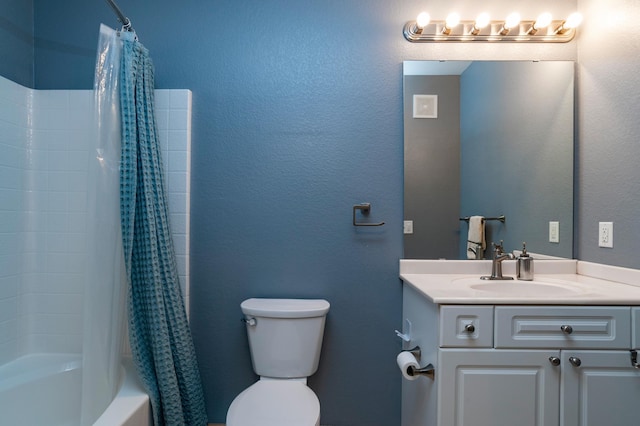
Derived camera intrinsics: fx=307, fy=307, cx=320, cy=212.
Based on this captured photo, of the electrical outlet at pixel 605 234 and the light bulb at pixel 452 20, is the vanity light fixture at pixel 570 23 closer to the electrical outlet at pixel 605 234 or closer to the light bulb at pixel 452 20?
the light bulb at pixel 452 20

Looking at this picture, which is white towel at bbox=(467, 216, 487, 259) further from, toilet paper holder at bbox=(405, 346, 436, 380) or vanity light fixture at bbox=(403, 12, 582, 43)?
vanity light fixture at bbox=(403, 12, 582, 43)

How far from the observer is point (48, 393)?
4.56 feet

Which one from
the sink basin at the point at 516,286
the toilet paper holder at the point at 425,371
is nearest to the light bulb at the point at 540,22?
the sink basin at the point at 516,286

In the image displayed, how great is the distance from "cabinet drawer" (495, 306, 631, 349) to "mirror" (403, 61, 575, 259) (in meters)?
0.51

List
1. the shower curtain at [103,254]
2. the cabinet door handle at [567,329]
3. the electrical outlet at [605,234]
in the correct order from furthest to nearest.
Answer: the electrical outlet at [605,234], the shower curtain at [103,254], the cabinet door handle at [567,329]

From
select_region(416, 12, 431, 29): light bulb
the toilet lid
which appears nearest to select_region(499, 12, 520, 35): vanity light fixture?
select_region(416, 12, 431, 29): light bulb

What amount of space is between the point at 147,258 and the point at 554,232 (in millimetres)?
1948

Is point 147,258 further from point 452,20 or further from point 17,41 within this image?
point 452,20

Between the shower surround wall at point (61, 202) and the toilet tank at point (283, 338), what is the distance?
463 millimetres

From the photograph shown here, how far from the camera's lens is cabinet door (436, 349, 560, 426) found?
3.52ft

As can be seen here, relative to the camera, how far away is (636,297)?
3.57ft

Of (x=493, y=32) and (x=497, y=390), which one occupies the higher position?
(x=493, y=32)

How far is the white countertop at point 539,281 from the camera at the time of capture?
108 centimetres

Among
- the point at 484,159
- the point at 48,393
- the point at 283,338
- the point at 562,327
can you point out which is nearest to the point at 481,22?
the point at 484,159
